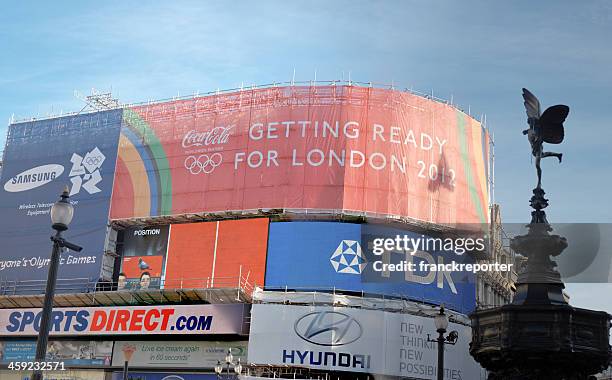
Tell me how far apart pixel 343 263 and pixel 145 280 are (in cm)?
1132

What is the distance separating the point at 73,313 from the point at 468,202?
2268 cm

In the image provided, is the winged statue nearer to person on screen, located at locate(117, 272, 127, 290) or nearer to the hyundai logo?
the hyundai logo

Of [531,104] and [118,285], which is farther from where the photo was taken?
[118,285]

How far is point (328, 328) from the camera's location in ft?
133

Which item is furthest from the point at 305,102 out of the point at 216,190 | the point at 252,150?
the point at 216,190

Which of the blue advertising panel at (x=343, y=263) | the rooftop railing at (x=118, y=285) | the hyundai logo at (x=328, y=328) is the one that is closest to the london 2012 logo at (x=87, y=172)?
the rooftop railing at (x=118, y=285)

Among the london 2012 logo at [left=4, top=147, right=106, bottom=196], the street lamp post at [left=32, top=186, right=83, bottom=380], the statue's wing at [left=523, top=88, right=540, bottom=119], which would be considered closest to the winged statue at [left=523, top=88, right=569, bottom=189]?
the statue's wing at [left=523, top=88, right=540, bottom=119]

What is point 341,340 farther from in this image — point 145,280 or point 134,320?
point 145,280

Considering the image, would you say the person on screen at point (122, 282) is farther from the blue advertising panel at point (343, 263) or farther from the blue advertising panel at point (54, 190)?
the blue advertising panel at point (343, 263)

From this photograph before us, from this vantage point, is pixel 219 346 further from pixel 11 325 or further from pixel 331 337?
pixel 11 325

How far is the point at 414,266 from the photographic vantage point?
43406mm

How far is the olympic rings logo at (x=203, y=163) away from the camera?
151 feet

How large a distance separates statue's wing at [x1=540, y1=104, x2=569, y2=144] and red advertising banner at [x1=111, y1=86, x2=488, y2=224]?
3151cm

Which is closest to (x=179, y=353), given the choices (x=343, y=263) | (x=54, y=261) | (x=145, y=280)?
(x=145, y=280)
